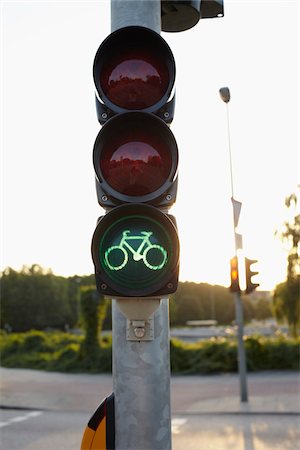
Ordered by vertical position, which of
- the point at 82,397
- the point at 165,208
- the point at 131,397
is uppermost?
the point at 165,208

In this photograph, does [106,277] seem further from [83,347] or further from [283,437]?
[83,347]

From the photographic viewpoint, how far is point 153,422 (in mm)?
1704

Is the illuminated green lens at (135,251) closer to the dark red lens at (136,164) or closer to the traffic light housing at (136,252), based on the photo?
the traffic light housing at (136,252)

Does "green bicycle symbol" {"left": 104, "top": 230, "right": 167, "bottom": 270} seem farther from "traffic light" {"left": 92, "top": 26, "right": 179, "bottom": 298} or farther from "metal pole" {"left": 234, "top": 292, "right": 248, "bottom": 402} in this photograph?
"metal pole" {"left": 234, "top": 292, "right": 248, "bottom": 402}

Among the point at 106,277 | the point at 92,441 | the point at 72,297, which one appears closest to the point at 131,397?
the point at 92,441

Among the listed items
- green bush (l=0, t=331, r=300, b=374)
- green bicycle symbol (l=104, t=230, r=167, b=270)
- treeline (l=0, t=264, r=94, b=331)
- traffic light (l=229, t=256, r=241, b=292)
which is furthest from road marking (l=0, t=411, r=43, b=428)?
treeline (l=0, t=264, r=94, b=331)

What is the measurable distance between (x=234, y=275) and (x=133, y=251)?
27.3 ft

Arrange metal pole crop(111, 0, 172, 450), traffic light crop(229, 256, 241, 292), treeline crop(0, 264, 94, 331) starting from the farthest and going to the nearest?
treeline crop(0, 264, 94, 331) → traffic light crop(229, 256, 241, 292) → metal pole crop(111, 0, 172, 450)

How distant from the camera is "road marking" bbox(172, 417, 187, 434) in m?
10.1

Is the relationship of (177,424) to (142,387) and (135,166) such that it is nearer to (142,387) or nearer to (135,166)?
(142,387)

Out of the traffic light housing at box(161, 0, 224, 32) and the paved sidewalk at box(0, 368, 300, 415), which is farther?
the paved sidewalk at box(0, 368, 300, 415)

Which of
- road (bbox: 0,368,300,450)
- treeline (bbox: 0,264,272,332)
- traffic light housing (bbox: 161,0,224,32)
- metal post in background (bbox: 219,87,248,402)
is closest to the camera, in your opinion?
traffic light housing (bbox: 161,0,224,32)

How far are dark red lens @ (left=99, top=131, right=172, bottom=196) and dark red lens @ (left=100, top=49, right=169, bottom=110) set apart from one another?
130 millimetres

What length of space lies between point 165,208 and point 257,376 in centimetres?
1734
